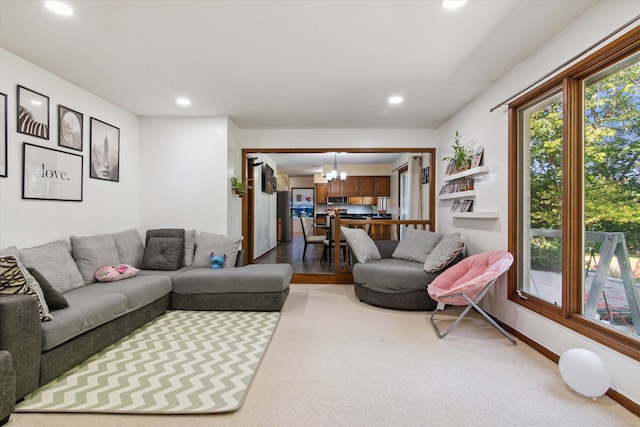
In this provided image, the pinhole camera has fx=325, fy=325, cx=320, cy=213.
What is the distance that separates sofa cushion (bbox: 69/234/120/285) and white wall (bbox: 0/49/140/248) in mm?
195

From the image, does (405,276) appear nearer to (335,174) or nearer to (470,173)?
(470,173)

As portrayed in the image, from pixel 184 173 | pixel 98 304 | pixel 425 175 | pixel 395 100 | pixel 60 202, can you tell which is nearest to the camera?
pixel 98 304

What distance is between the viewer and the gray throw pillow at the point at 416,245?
4.21m

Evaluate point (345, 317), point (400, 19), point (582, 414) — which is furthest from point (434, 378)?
point (400, 19)

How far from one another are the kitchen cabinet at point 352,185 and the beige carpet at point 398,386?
21.9ft

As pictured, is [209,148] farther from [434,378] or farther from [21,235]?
[434,378]

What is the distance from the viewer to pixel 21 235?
9.19 feet

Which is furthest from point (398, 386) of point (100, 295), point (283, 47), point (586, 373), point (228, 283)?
point (283, 47)

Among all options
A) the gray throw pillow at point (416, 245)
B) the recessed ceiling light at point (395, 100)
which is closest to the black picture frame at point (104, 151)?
the recessed ceiling light at point (395, 100)

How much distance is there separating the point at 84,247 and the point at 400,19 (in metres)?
3.47

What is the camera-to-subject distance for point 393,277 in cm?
361

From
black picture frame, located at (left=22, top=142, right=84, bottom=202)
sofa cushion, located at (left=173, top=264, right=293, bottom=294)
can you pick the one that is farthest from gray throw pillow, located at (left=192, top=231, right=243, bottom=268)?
black picture frame, located at (left=22, top=142, right=84, bottom=202)

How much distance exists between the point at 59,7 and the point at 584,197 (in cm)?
372

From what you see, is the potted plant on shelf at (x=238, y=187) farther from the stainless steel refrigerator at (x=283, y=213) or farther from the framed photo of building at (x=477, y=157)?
the stainless steel refrigerator at (x=283, y=213)
